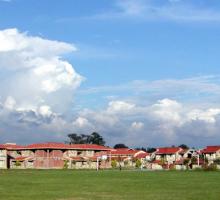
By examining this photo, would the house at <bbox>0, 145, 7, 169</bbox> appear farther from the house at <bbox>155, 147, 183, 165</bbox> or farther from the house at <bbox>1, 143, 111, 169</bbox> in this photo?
the house at <bbox>155, 147, 183, 165</bbox>

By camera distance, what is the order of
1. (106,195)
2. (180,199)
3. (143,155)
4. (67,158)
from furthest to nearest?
(143,155) → (67,158) → (106,195) → (180,199)

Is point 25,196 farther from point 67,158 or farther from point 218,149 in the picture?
point 218,149

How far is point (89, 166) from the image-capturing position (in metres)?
143

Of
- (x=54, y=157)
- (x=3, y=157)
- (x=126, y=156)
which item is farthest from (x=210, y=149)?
(x=3, y=157)

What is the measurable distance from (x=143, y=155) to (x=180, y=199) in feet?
469

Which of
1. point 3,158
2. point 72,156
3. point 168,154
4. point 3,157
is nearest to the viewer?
point 3,158

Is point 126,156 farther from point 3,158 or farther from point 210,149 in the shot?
point 3,158

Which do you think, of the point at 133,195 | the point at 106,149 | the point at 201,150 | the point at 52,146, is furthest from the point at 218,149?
the point at 133,195

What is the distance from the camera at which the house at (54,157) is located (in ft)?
463

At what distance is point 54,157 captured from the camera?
14288 centimetres

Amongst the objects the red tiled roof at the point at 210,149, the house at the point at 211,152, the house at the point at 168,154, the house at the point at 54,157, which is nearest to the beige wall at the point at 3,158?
the house at the point at 54,157

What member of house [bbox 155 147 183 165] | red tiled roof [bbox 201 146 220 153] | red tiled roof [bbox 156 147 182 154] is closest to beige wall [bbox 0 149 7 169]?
house [bbox 155 147 183 165]

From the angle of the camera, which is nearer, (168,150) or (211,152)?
(211,152)

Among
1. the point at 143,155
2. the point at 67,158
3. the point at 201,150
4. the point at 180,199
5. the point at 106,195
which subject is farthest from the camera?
the point at 143,155
